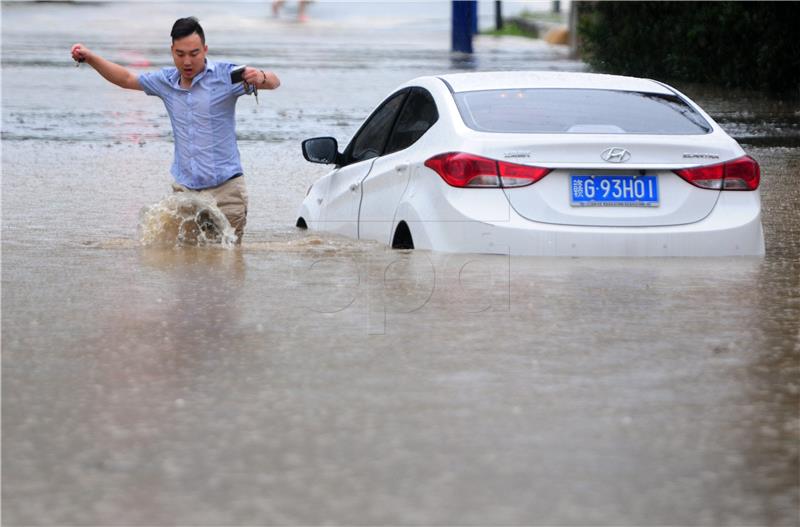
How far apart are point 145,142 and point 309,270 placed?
983cm

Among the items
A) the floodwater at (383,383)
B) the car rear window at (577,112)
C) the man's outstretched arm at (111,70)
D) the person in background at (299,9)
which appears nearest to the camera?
the floodwater at (383,383)

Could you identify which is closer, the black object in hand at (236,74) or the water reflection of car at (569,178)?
the water reflection of car at (569,178)

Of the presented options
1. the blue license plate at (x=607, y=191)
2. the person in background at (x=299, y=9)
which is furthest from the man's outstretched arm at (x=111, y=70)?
the person in background at (x=299, y=9)

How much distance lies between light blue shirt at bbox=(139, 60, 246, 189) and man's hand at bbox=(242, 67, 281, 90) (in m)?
0.17

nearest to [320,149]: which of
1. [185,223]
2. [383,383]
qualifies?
[185,223]

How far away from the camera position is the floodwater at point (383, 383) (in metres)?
4.71

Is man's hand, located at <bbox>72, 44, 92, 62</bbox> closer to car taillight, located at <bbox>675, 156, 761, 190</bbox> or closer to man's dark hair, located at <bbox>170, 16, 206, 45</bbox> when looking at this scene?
man's dark hair, located at <bbox>170, 16, 206, 45</bbox>

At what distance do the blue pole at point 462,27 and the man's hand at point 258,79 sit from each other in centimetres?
2885

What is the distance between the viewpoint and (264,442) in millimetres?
5270

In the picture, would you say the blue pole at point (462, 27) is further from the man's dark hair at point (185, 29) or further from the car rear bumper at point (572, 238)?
the car rear bumper at point (572, 238)

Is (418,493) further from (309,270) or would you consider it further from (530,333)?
(309,270)

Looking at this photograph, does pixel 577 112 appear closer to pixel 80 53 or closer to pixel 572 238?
pixel 572 238

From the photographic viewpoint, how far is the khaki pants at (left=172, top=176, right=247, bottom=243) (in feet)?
33.4

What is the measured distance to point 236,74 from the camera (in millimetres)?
9992
